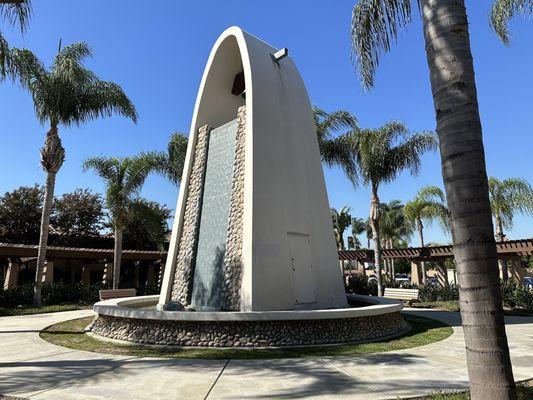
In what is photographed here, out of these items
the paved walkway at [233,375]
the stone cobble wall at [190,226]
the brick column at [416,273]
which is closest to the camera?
the paved walkway at [233,375]

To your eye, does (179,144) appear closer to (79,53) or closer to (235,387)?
(79,53)

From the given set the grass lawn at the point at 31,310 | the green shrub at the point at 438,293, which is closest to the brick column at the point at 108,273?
the grass lawn at the point at 31,310

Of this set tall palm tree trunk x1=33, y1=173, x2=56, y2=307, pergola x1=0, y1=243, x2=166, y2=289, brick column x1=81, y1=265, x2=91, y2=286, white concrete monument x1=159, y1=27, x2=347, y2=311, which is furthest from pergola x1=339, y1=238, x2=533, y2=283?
tall palm tree trunk x1=33, y1=173, x2=56, y2=307

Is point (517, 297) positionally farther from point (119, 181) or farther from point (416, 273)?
point (119, 181)

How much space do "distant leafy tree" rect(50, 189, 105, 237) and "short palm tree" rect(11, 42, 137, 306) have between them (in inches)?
561

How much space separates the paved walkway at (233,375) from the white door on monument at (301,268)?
11.3ft

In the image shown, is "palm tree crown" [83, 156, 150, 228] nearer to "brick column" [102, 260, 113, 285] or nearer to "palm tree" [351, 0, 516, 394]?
→ "brick column" [102, 260, 113, 285]

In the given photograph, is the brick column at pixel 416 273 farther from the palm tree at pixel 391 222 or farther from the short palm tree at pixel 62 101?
the short palm tree at pixel 62 101

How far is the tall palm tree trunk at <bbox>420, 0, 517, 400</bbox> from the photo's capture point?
343 cm

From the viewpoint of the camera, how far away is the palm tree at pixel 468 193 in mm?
3436

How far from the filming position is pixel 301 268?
37.1 ft

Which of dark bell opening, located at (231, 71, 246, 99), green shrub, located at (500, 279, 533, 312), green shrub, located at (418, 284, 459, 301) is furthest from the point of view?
green shrub, located at (418, 284, 459, 301)

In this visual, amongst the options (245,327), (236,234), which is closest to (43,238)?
(236,234)

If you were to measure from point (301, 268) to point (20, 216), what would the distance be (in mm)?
27496
